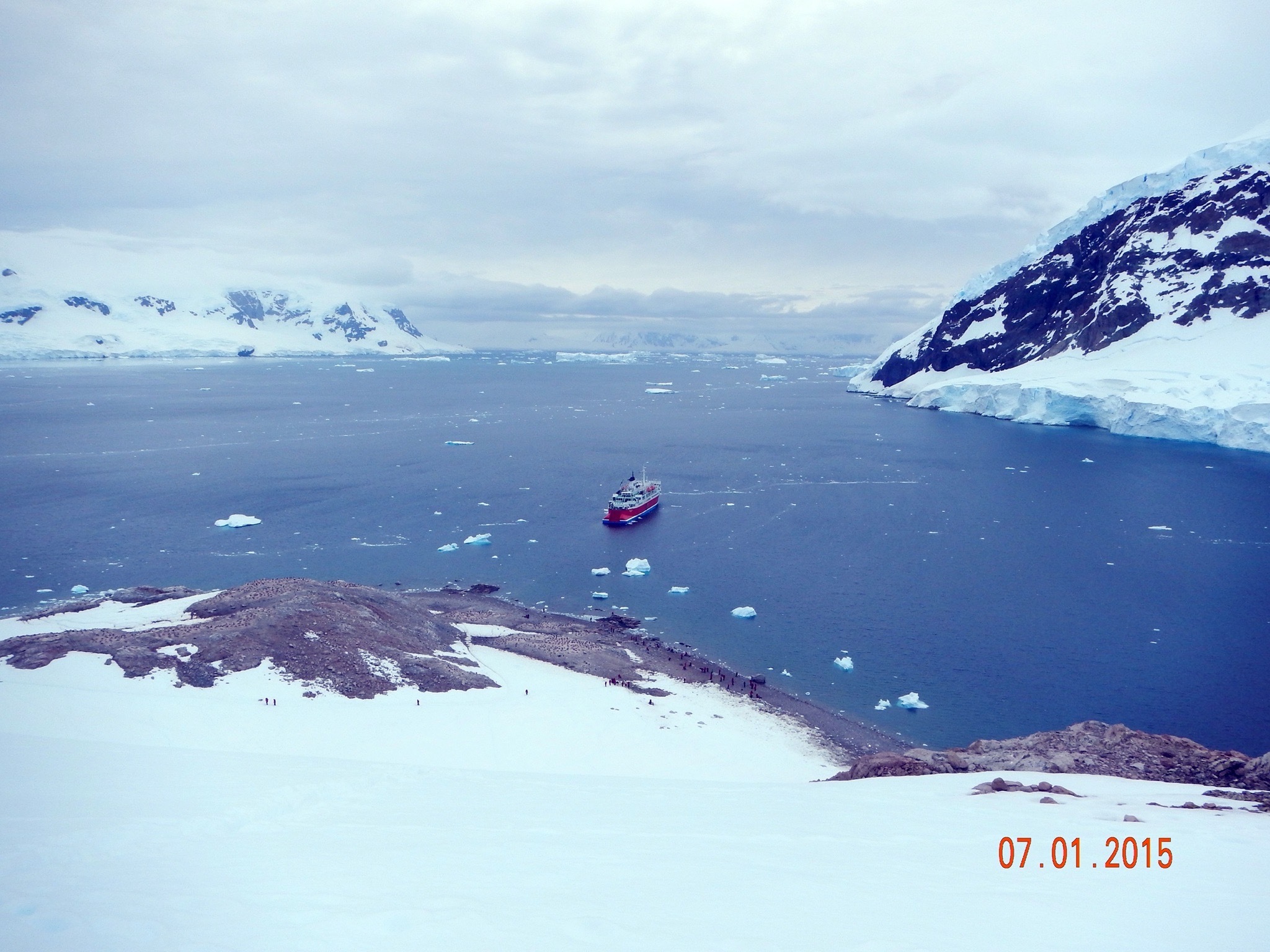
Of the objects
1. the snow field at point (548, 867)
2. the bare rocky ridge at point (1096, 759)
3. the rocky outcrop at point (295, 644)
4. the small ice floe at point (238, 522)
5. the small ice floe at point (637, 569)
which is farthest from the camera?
the small ice floe at point (238, 522)

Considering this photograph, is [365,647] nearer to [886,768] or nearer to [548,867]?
[886,768]

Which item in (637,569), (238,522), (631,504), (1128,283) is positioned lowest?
(238,522)

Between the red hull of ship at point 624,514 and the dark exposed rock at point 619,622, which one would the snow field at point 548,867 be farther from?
the red hull of ship at point 624,514

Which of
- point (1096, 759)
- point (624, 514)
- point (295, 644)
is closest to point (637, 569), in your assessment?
point (624, 514)

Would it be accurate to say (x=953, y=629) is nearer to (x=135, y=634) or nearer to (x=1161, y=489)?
(x=135, y=634)

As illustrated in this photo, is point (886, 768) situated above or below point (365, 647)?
above

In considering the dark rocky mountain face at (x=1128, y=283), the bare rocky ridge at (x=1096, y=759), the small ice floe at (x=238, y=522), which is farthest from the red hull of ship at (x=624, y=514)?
the dark rocky mountain face at (x=1128, y=283)
